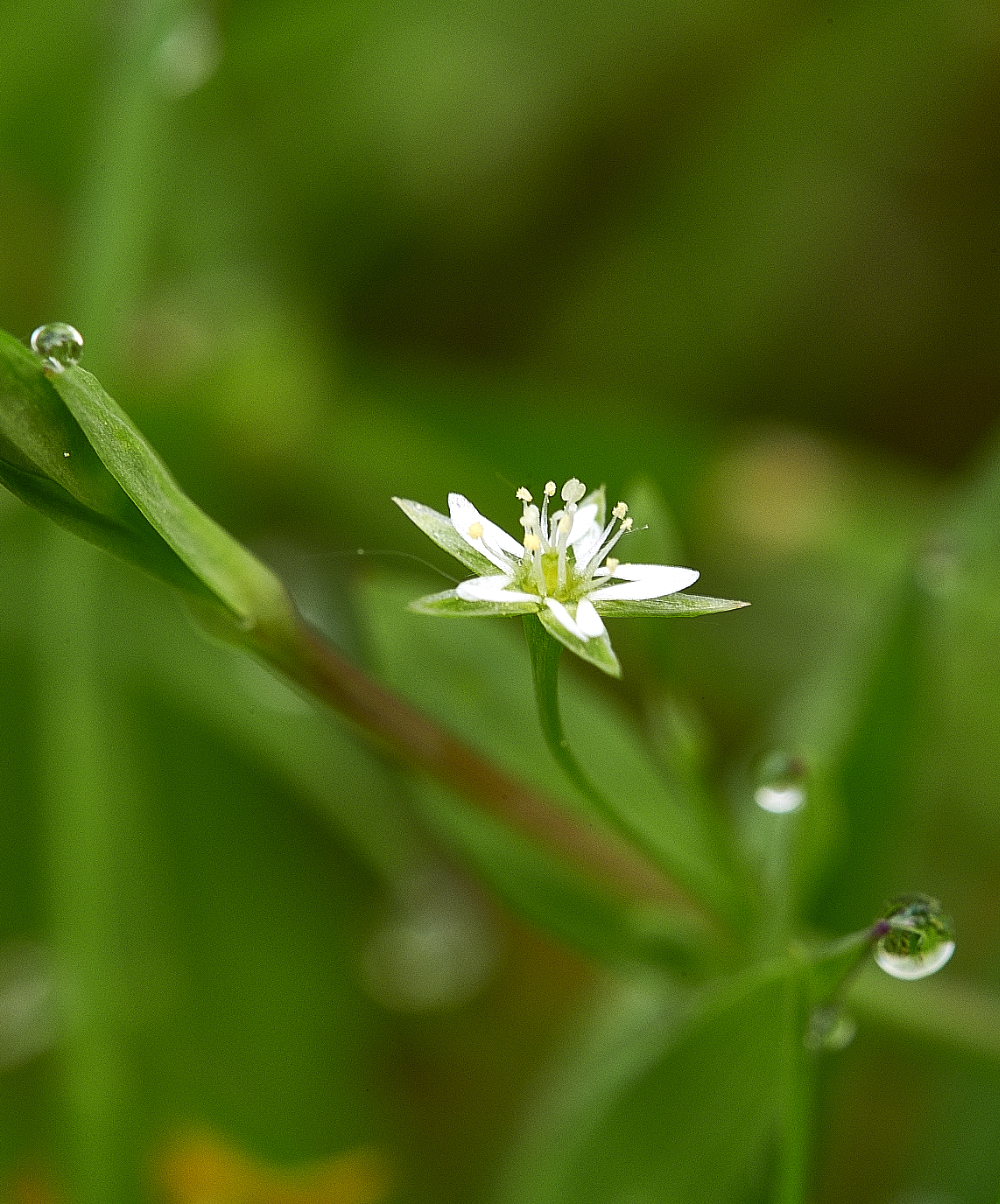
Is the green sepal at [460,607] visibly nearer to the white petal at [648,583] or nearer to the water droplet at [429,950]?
the white petal at [648,583]

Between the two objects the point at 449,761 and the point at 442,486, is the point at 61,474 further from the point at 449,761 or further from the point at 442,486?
the point at 442,486

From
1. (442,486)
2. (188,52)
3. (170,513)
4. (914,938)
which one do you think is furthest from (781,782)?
(188,52)

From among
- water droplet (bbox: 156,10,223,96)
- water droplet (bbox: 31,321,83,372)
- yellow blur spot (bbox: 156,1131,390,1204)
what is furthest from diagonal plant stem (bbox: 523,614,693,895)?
water droplet (bbox: 156,10,223,96)

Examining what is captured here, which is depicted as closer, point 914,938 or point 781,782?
point 914,938

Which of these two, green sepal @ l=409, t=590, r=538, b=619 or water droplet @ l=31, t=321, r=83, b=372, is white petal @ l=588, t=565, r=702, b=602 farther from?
water droplet @ l=31, t=321, r=83, b=372

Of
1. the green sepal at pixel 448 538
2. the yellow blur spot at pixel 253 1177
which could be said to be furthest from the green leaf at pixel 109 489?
the yellow blur spot at pixel 253 1177

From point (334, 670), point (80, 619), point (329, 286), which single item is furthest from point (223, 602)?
point (329, 286)
